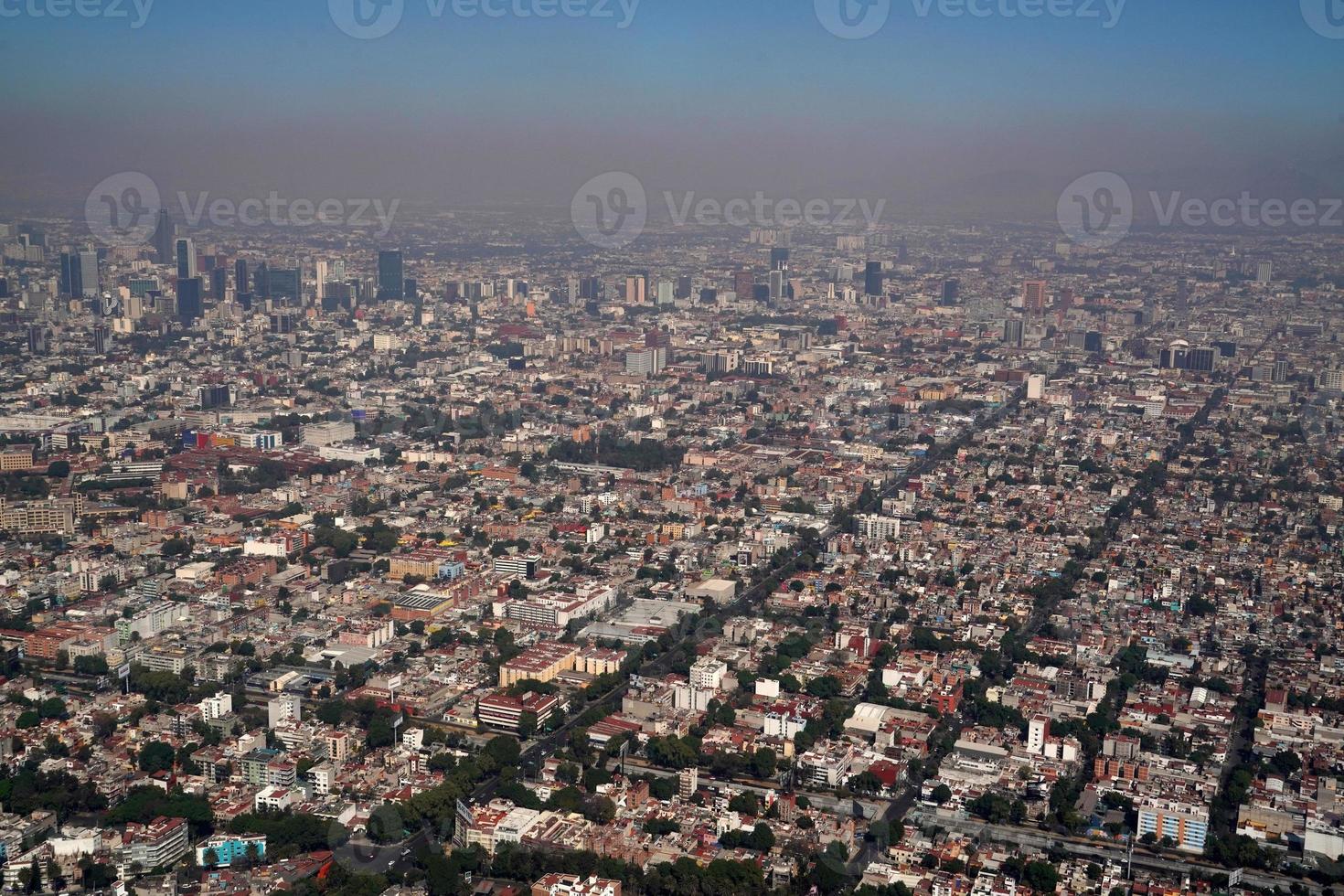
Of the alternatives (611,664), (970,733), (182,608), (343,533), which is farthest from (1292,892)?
(343,533)

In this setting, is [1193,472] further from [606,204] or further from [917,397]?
[606,204]

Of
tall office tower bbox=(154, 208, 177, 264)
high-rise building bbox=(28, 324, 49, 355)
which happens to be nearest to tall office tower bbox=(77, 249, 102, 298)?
tall office tower bbox=(154, 208, 177, 264)

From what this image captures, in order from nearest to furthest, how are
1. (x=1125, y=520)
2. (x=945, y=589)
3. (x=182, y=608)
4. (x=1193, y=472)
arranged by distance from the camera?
(x=182, y=608)
(x=945, y=589)
(x=1125, y=520)
(x=1193, y=472)

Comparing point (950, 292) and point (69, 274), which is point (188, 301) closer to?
point (69, 274)

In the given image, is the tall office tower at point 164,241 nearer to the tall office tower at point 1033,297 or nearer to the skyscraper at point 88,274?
the skyscraper at point 88,274

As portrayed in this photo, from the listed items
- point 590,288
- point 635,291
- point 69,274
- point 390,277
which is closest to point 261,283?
point 390,277

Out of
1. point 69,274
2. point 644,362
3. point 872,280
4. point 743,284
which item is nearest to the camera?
point 644,362
